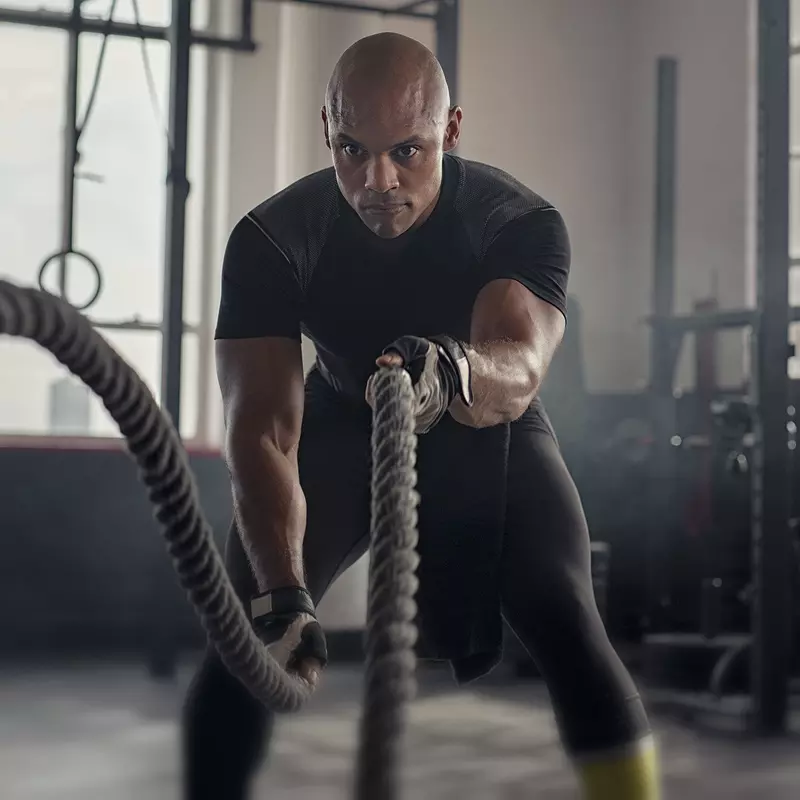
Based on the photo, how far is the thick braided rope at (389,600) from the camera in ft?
2.76

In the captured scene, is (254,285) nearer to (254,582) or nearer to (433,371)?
(254,582)

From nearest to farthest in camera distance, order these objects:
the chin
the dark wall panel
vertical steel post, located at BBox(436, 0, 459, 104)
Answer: the chin < vertical steel post, located at BBox(436, 0, 459, 104) < the dark wall panel

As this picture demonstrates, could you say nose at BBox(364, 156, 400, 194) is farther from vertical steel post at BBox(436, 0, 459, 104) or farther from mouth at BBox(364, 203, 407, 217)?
vertical steel post at BBox(436, 0, 459, 104)

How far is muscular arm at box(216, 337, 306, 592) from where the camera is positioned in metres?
1.41

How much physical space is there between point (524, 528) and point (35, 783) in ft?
5.28

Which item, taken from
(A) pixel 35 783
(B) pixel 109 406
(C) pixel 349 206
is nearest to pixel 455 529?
(C) pixel 349 206

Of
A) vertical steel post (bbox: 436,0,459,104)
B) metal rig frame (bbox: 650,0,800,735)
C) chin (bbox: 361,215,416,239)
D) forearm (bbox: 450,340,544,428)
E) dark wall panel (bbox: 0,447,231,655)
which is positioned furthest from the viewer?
dark wall panel (bbox: 0,447,231,655)

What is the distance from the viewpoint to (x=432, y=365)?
1051 mm

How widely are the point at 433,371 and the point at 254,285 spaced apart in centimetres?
54

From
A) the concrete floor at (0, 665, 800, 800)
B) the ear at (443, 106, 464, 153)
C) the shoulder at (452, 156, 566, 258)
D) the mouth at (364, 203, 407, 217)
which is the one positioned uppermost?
the ear at (443, 106, 464, 153)

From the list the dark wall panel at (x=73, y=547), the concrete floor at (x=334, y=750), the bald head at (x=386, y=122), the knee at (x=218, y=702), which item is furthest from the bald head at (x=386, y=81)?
A: the dark wall panel at (x=73, y=547)

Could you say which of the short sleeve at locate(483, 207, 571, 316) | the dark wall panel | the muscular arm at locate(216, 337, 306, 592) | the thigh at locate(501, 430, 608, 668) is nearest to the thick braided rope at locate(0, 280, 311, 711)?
A: the muscular arm at locate(216, 337, 306, 592)

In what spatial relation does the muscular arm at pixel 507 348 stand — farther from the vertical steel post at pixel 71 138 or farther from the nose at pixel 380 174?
the vertical steel post at pixel 71 138

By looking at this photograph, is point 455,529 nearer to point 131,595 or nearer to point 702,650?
point 702,650
